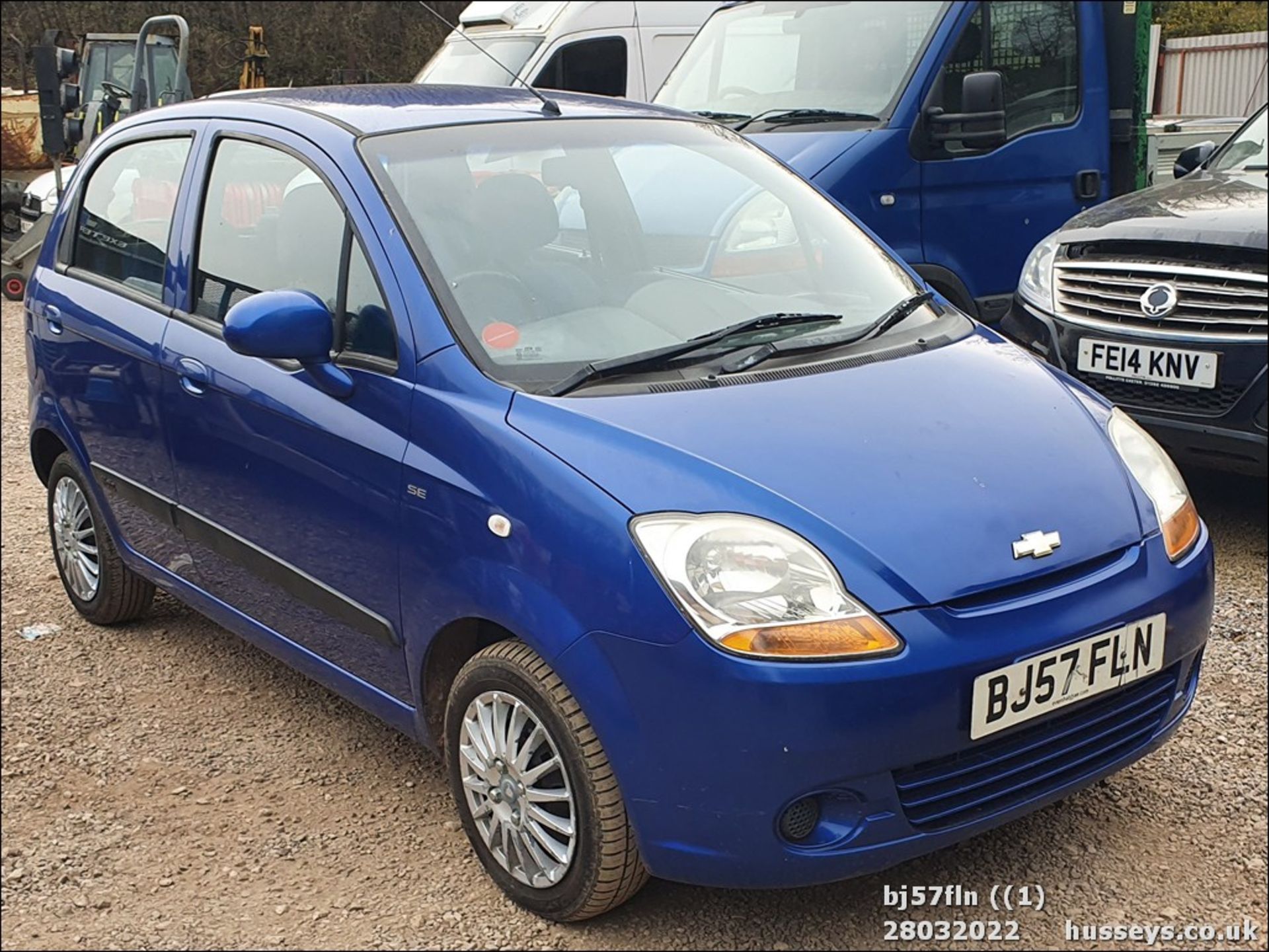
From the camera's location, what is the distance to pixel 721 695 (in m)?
2.46

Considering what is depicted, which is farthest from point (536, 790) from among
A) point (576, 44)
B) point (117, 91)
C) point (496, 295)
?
point (117, 91)

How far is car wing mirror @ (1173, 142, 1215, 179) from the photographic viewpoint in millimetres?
6507

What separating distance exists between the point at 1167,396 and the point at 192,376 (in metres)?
3.27

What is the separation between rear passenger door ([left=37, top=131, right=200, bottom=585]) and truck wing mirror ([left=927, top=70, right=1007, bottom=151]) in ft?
12.3

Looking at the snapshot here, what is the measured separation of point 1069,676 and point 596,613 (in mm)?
891

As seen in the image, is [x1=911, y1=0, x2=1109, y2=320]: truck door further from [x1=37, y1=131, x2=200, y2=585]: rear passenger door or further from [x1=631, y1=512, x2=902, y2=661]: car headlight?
[x1=631, y1=512, x2=902, y2=661]: car headlight

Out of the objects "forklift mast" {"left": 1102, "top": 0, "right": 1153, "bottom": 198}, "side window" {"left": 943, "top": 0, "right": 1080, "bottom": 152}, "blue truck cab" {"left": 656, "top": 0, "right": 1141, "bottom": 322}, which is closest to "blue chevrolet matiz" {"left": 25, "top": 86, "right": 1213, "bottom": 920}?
"blue truck cab" {"left": 656, "top": 0, "right": 1141, "bottom": 322}

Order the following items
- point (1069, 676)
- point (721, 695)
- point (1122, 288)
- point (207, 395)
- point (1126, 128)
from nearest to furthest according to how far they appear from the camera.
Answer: point (721, 695) < point (1069, 676) < point (207, 395) < point (1122, 288) < point (1126, 128)

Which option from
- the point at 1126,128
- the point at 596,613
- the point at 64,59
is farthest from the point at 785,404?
the point at 64,59

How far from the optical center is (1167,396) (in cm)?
500

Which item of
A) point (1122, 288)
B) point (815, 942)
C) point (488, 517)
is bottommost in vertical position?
point (815, 942)

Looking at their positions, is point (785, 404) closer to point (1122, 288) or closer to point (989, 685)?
point (989, 685)

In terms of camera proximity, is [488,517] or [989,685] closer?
[989,685]

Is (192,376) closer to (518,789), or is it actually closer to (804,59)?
(518,789)
